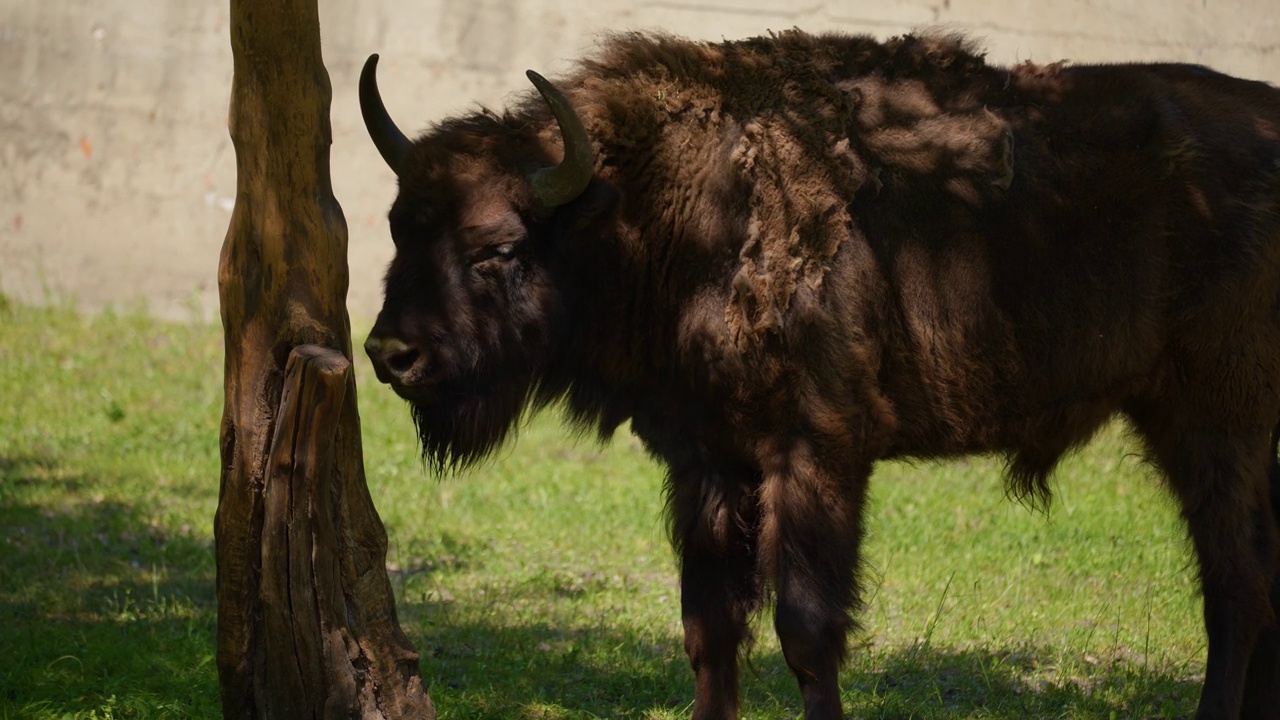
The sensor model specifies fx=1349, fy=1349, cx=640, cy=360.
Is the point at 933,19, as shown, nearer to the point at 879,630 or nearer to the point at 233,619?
the point at 879,630

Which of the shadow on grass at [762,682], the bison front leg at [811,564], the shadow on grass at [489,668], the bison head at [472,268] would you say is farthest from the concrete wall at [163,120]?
the bison front leg at [811,564]

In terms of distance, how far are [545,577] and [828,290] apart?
3041mm

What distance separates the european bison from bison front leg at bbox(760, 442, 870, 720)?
0.01 meters

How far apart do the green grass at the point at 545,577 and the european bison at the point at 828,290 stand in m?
0.56

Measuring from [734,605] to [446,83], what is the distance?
7.49 meters

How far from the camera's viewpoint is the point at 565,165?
4.52 meters

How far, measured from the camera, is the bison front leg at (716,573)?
491 centimetres

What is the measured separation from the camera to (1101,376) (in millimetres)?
5008

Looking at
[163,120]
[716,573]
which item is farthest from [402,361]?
[163,120]

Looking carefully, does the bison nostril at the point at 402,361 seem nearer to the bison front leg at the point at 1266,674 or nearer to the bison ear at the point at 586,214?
the bison ear at the point at 586,214

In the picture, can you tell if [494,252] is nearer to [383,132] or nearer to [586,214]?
[586,214]

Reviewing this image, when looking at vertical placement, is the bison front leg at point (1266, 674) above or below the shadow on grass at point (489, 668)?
above

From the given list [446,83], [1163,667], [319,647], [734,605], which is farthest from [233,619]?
[446,83]

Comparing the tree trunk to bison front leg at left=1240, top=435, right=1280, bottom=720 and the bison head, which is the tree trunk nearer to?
the bison head
